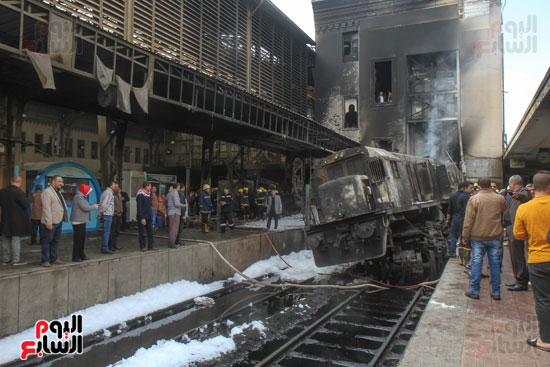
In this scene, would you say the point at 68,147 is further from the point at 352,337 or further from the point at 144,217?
the point at 352,337

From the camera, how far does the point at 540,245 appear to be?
13.5 ft

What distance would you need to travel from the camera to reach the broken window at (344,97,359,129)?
2938 cm

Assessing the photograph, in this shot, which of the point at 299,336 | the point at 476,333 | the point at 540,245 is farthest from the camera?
the point at 299,336

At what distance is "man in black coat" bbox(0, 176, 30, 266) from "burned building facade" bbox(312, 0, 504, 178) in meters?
24.5

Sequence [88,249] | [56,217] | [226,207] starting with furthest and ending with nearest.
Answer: [226,207] < [88,249] < [56,217]

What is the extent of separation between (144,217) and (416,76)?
2506 centimetres

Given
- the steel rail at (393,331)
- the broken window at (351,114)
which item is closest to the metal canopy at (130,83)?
the steel rail at (393,331)

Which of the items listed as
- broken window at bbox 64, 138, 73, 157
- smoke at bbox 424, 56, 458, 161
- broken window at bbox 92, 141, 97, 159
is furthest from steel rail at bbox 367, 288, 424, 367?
broken window at bbox 92, 141, 97, 159

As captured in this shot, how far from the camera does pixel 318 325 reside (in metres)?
6.68

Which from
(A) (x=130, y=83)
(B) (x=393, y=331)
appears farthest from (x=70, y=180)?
(B) (x=393, y=331)

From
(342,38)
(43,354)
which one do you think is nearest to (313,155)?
(342,38)

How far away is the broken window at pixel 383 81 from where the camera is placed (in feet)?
94.2

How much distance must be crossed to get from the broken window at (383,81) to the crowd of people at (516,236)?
20.4 metres

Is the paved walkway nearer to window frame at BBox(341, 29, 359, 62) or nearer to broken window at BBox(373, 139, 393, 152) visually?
broken window at BBox(373, 139, 393, 152)
